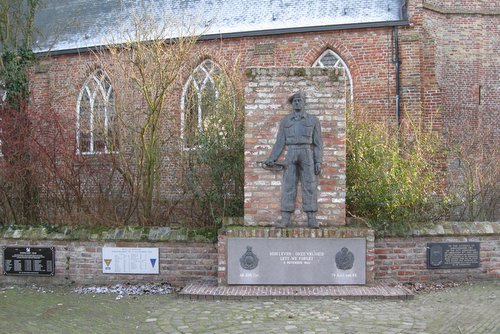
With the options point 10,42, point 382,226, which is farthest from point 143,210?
point 10,42

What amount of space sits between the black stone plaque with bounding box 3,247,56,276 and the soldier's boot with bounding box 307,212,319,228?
4.31 metres

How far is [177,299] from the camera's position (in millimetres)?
7609

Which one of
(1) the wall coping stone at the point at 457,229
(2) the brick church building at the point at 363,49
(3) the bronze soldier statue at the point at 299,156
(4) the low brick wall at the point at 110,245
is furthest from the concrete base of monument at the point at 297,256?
(2) the brick church building at the point at 363,49

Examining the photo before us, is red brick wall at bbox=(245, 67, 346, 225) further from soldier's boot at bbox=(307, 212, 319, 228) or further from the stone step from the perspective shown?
the stone step

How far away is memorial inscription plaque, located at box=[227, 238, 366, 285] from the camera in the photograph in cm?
790

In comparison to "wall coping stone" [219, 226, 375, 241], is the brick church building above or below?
above

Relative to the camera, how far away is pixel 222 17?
19.0 meters

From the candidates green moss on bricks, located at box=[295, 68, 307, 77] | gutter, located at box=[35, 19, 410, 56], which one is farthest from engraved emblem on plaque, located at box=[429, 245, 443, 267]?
gutter, located at box=[35, 19, 410, 56]

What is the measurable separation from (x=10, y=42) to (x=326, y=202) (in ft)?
30.0

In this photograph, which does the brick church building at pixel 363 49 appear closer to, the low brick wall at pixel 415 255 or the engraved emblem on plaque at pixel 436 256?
the low brick wall at pixel 415 255

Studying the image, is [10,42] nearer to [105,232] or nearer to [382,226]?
[105,232]

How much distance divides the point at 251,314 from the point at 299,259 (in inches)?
61.0

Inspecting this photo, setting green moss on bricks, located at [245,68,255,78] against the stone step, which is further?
green moss on bricks, located at [245,68,255,78]

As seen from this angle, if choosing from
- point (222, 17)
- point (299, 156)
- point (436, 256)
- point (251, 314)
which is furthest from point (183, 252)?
point (222, 17)
